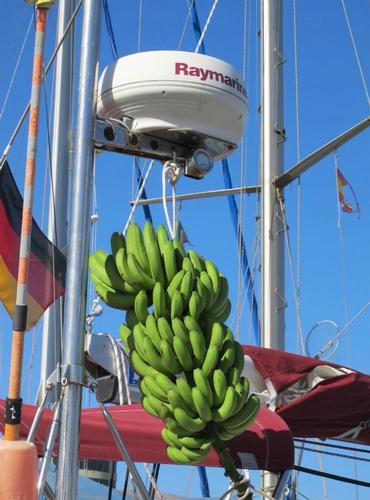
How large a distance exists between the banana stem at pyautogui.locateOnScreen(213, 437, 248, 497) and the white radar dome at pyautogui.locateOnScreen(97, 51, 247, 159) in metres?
1.86

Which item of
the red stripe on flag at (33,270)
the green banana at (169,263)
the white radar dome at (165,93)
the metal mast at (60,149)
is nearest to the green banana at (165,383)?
the green banana at (169,263)

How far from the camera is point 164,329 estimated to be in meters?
4.87

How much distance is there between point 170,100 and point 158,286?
121 cm

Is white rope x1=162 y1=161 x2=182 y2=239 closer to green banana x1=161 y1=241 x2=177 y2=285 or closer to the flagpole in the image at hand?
green banana x1=161 y1=241 x2=177 y2=285

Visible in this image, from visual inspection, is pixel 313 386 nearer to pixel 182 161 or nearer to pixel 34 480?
pixel 182 161

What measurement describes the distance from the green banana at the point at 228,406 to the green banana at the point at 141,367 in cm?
39

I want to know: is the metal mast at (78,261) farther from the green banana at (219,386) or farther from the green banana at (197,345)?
the green banana at (219,386)

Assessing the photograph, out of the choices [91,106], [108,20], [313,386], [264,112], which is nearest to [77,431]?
[91,106]

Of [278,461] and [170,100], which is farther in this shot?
[278,461]

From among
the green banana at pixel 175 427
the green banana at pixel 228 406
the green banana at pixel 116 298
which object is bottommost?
the green banana at pixel 175 427

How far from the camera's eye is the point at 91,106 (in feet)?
16.8

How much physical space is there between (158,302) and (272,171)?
6.73 meters

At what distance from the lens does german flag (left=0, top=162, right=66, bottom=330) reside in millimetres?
5949

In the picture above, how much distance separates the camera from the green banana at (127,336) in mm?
5094
